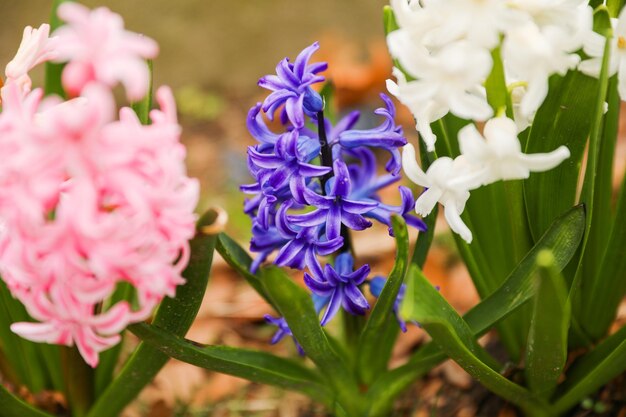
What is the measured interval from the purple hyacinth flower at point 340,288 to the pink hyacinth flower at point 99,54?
1.56ft

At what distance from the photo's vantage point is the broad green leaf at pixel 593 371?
4.09ft

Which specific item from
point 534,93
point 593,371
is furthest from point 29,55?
point 593,371

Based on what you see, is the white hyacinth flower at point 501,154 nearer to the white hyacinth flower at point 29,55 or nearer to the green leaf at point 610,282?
the green leaf at point 610,282

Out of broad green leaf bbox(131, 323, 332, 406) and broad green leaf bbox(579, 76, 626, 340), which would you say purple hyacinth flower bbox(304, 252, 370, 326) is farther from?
broad green leaf bbox(579, 76, 626, 340)

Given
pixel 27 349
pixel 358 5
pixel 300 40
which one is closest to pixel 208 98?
pixel 300 40

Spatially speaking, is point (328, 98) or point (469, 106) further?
point (328, 98)

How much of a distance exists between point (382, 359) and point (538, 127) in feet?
1.78

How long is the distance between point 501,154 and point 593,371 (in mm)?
485

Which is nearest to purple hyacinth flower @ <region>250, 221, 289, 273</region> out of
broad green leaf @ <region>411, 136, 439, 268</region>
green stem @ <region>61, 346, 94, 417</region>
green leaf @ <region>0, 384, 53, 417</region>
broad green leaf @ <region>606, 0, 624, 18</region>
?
broad green leaf @ <region>411, 136, 439, 268</region>

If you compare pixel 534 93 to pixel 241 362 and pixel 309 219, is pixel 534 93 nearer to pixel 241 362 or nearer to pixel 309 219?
pixel 309 219

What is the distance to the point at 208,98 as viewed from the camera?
3.38 meters

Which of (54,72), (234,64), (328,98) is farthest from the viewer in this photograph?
(234,64)

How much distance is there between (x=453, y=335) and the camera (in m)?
1.12

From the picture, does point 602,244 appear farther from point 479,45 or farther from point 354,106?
point 354,106
